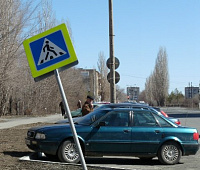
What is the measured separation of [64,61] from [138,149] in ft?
18.8

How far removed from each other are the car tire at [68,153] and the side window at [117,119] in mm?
1130

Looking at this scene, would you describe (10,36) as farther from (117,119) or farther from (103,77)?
(103,77)

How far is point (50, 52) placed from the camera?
5809 mm

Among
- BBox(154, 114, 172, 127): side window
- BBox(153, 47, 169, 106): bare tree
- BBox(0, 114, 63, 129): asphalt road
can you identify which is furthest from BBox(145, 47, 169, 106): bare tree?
BBox(154, 114, 172, 127): side window

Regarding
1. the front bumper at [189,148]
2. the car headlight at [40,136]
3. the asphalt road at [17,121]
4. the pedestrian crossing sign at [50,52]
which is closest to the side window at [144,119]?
the front bumper at [189,148]

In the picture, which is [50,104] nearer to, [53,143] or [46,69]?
[53,143]

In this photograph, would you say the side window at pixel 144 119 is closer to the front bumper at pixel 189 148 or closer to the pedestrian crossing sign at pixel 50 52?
the front bumper at pixel 189 148

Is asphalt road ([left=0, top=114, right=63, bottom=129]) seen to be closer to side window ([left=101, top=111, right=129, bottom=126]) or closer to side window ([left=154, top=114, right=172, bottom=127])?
side window ([left=101, top=111, right=129, bottom=126])

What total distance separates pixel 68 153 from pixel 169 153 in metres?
2.63

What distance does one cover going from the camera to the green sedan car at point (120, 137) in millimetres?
10656

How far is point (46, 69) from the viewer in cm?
577

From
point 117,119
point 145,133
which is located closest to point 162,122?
point 145,133

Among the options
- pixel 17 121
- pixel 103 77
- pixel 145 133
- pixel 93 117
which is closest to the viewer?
pixel 145 133

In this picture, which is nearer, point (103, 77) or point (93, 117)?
point (93, 117)
